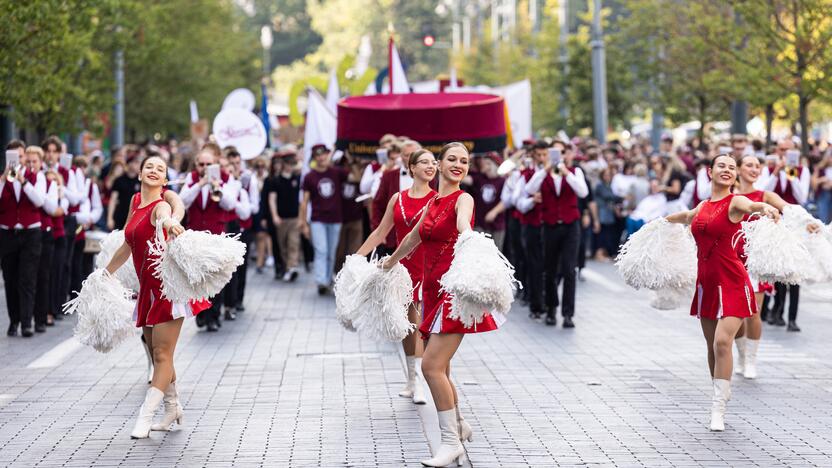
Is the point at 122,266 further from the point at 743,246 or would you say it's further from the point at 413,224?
the point at 743,246

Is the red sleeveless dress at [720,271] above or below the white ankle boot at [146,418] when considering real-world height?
above

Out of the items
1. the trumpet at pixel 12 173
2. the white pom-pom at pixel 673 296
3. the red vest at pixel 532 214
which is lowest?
the white pom-pom at pixel 673 296

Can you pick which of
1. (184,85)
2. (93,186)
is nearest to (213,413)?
(93,186)

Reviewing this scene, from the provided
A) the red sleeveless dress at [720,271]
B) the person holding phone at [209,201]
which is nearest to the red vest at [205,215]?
the person holding phone at [209,201]

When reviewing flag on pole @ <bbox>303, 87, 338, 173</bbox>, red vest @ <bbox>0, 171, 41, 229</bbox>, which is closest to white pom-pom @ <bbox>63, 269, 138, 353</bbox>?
red vest @ <bbox>0, 171, 41, 229</bbox>

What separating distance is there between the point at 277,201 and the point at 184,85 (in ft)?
64.0

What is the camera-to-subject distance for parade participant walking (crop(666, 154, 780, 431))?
9648 mm

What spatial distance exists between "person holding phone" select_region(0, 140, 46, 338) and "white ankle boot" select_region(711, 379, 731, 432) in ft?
25.2

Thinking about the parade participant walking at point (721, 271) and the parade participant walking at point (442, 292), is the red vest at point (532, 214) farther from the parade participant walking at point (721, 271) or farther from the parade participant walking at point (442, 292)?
the parade participant walking at point (442, 292)

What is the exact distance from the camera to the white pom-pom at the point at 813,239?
33.4 ft

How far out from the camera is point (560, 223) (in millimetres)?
15891

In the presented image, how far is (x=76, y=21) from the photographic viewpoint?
21781 mm

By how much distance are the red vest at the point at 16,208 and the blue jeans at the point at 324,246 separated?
18.3 feet

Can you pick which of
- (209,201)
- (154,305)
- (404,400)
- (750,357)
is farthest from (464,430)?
(209,201)
